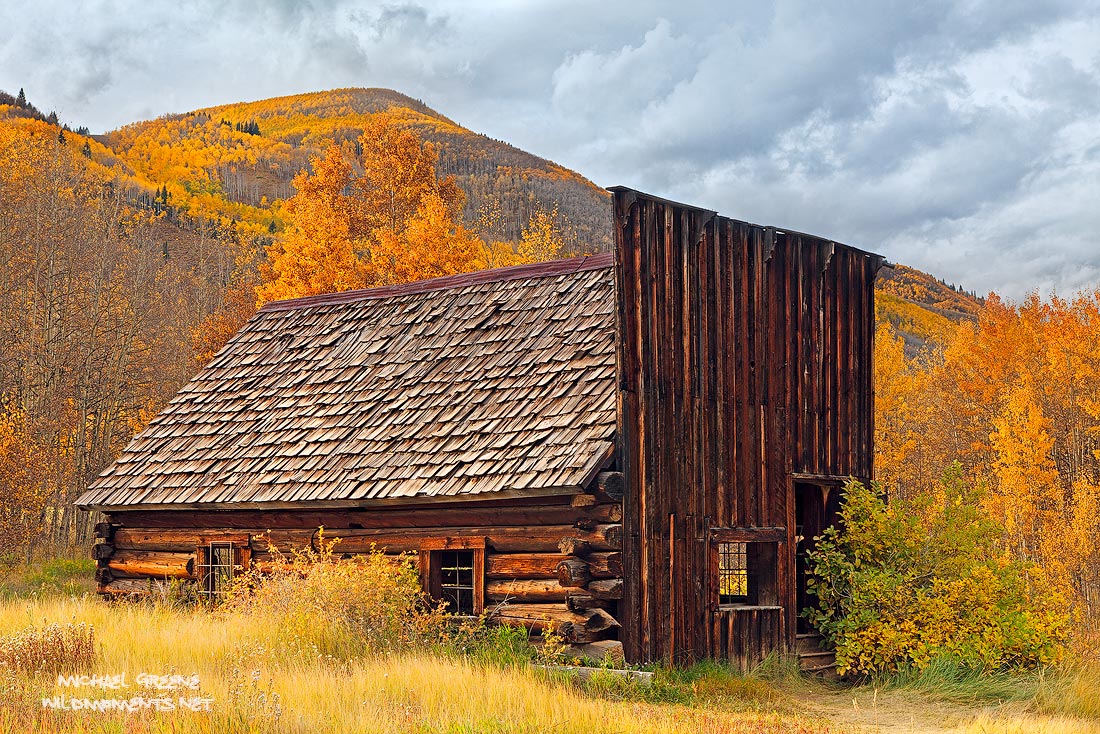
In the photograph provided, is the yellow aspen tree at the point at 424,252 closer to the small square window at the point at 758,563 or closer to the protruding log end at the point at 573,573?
the small square window at the point at 758,563

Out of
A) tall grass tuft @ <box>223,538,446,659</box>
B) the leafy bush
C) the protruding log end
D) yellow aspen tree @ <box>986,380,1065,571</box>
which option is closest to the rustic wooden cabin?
the protruding log end

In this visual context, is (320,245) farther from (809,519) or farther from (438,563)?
(809,519)

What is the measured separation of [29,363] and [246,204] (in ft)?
291

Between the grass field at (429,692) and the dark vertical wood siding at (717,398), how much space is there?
0.87 meters

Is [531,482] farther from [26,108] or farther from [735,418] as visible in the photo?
[26,108]

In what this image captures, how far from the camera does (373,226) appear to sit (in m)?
33.0

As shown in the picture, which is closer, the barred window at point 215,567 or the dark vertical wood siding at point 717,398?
the dark vertical wood siding at point 717,398

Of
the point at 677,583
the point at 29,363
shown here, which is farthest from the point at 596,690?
the point at 29,363

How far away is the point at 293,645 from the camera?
1166 centimetres

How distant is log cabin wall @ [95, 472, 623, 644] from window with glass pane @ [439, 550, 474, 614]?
523 mm

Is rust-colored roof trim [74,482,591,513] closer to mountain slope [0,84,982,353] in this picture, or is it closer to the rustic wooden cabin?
the rustic wooden cabin

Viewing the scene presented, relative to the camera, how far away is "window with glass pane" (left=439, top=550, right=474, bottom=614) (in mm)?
15070

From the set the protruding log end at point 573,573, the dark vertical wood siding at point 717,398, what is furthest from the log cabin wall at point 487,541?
the dark vertical wood siding at point 717,398

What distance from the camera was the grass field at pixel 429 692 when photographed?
8.26 metres
